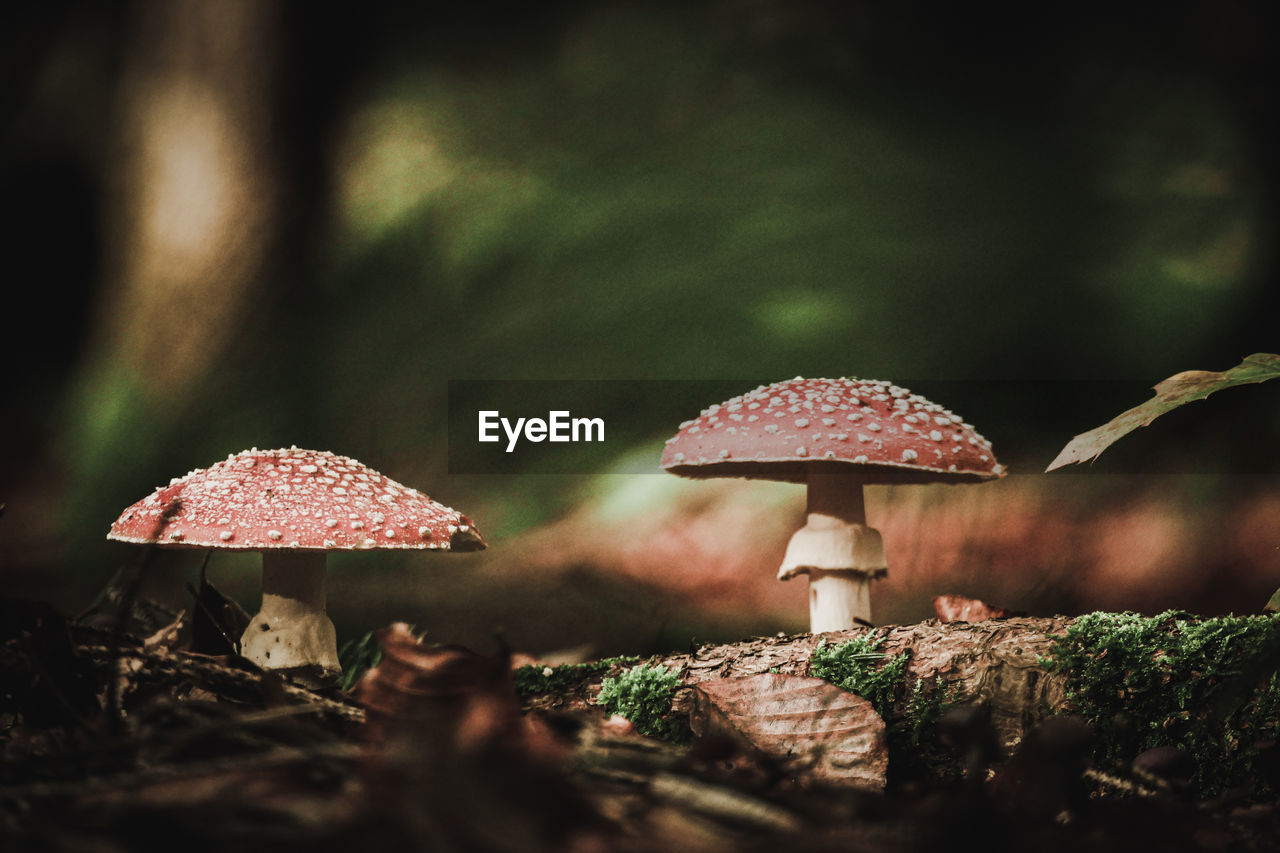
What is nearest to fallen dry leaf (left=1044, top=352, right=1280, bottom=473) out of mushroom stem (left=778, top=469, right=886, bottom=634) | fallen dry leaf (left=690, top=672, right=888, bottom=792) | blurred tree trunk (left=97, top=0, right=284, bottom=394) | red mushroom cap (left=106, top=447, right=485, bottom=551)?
fallen dry leaf (left=690, top=672, right=888, bottom=792)

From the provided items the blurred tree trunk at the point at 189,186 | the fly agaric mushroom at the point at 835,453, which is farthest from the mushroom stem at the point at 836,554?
the blurred tree trunk at the point at 189,186

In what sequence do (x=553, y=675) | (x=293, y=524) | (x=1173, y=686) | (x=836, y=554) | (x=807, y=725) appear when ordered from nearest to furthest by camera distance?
(x=807, y=725) < (x=1173, y=686) < (x=553, y=675) < (x=293, y=524) < (x=836, y=554)

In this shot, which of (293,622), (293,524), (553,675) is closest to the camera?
(553,675)

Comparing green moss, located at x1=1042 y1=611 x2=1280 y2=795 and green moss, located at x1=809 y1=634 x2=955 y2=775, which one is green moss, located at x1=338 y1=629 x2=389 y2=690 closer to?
green moss, located at x1=809 y1=634 x2=955 y2=775

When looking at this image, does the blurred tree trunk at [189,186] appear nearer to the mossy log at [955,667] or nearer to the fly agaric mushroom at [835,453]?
the fly agaric mushroom at [835,453]

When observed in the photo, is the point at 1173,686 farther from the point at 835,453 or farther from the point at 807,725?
the point at 835,453

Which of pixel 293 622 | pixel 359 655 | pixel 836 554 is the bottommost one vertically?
pixel 359 655

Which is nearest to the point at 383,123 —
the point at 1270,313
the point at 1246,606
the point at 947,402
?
the point at 947,402

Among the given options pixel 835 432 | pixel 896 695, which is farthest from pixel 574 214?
pixel 896 695
